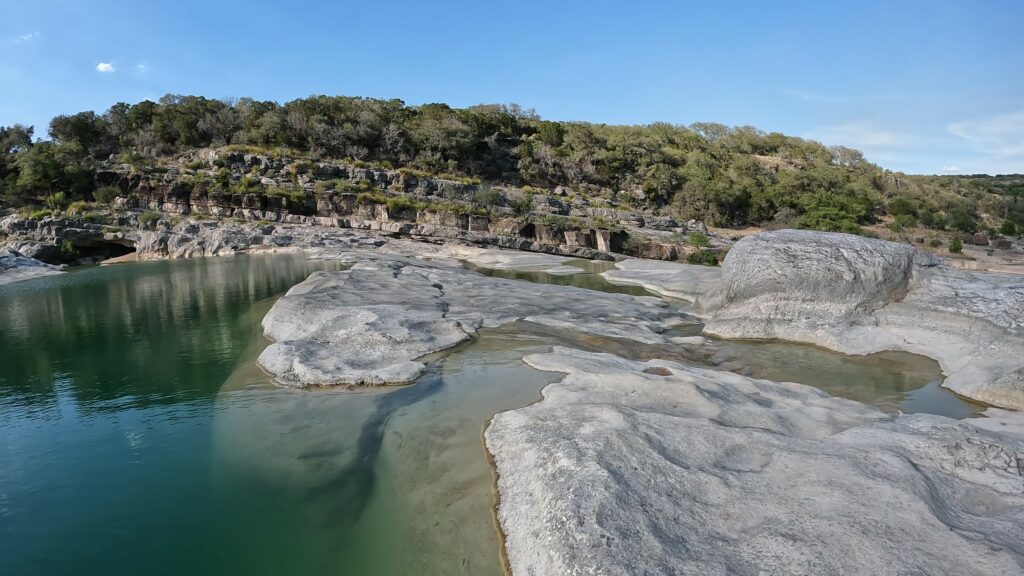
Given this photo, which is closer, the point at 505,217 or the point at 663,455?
the point at 663,455

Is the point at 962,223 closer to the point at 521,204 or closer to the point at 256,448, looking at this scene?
the point at 521,204

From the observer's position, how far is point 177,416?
927 centimetres

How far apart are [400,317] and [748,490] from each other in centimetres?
938

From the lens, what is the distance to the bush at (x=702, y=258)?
38844 mm

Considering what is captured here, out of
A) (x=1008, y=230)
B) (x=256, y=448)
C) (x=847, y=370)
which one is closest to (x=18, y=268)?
(x=256, y=448)

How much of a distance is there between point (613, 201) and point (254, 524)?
6233 centimetres

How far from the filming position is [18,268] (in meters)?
30.2

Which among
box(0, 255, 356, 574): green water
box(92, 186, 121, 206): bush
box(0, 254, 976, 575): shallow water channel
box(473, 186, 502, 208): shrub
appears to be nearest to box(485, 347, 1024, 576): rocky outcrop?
box(0, 254, 976, 575): shallow water channel

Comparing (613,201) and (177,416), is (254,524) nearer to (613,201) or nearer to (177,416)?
(177,416)

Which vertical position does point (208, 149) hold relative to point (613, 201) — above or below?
above

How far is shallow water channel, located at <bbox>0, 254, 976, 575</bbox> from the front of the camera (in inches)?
227

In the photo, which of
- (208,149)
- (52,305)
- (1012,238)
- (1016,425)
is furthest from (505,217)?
(1012,238)

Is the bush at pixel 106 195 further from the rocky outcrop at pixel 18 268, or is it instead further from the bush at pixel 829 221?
the bush at pixel 829 221

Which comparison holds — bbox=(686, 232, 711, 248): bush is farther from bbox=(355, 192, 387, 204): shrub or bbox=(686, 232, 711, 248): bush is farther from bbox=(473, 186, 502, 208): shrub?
bbox=(355, 192, 387, 204): shrub
